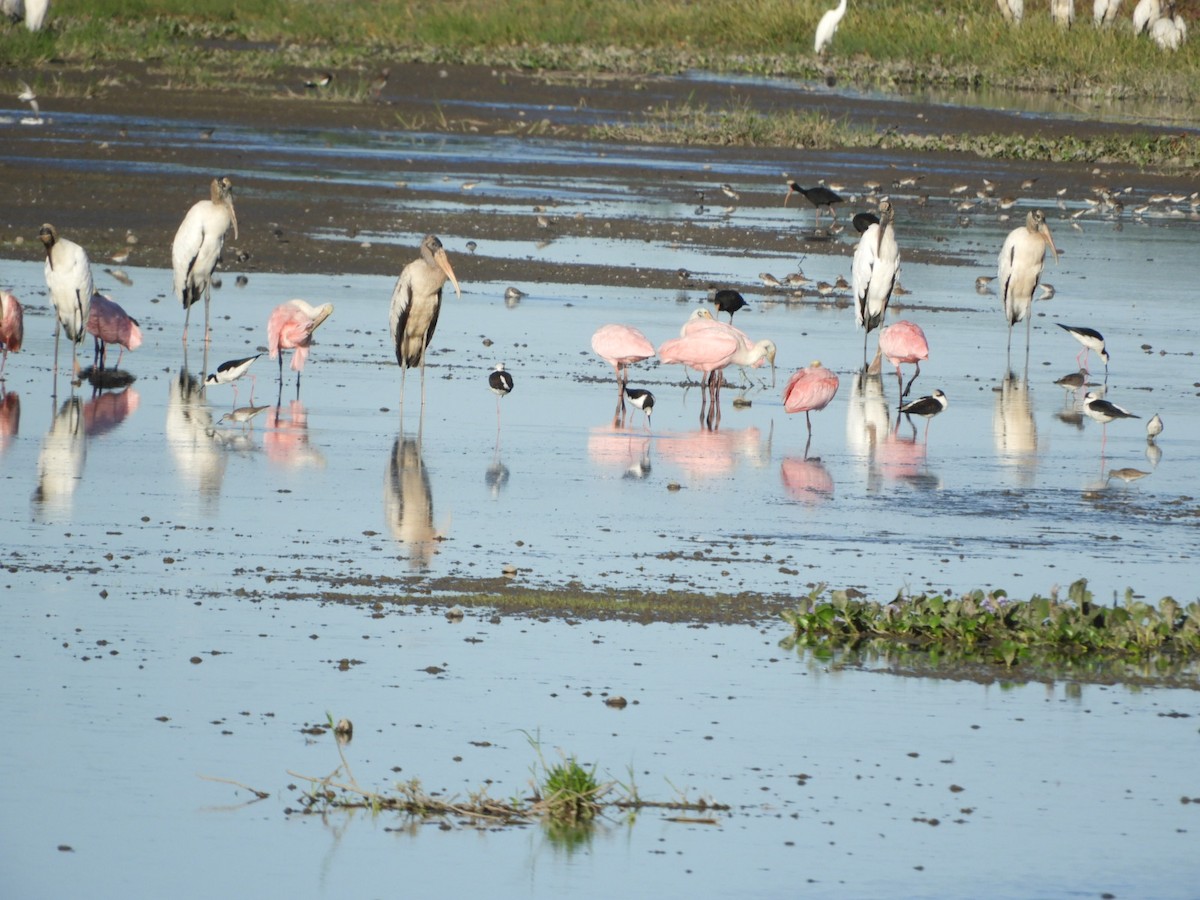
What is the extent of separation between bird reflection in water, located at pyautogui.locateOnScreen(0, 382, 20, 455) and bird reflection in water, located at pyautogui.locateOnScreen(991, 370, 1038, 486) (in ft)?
16.8

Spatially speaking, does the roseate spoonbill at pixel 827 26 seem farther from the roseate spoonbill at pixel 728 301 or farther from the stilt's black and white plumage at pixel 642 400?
the stilt's black and white plumage at pixel 642 400

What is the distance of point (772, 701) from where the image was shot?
6.68 meters

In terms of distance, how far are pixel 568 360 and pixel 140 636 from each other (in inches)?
276

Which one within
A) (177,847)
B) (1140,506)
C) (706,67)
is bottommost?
(177,847)

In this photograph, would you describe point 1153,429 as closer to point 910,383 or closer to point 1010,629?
point 910,383

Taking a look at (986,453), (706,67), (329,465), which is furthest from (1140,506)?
(706,67)

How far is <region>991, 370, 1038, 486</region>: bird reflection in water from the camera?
36.8 feet

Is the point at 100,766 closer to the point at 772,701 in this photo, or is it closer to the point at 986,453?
the point at 772,701

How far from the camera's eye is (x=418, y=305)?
1273 centimetres

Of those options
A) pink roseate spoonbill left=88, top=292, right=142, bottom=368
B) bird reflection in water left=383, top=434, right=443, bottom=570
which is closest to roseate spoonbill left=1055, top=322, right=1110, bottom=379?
bird reflection in water left=383, top=434, right=443, bottom=570

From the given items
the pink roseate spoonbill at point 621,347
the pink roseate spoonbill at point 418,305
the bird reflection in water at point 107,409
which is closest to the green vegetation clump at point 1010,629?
the bird reflection in water at point 107,409

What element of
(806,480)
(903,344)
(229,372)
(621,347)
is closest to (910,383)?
(903,344)

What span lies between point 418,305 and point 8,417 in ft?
8.74

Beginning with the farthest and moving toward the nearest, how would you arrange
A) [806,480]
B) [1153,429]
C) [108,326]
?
[108,326]
[1153,429]
[806,480]
